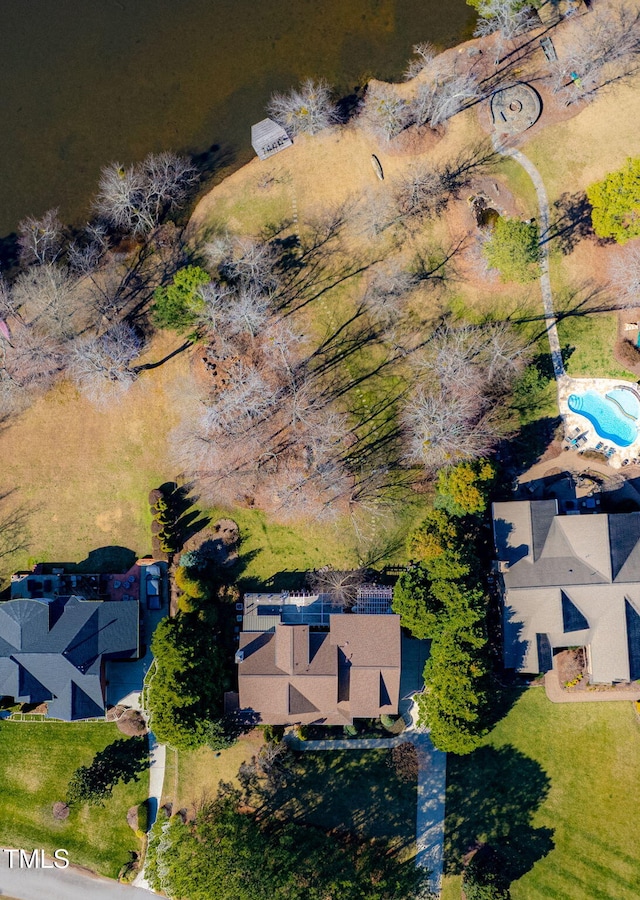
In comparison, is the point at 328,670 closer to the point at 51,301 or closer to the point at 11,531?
the point at 11,531

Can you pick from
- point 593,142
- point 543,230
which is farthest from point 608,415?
point 593,142

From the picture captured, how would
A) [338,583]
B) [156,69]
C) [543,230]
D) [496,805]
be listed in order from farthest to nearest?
[156,69] < [543,230] < [338,583] < [496,805]

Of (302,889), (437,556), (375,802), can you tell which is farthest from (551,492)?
(302,889)

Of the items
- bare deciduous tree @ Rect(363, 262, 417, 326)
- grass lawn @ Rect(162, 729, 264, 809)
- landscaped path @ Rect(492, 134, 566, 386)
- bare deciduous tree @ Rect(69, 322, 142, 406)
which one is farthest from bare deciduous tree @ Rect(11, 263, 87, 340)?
landscaped path @ Rect(492, 134, 566, 386)

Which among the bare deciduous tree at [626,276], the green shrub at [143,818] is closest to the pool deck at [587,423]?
the bare deciduous tree at [626,276]

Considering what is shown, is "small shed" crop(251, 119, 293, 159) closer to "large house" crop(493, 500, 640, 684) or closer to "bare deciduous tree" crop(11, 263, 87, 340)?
"bare deciduous tree" crop(11, 263, 87, 340)

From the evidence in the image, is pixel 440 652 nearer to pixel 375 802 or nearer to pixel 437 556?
pixel 437 556
